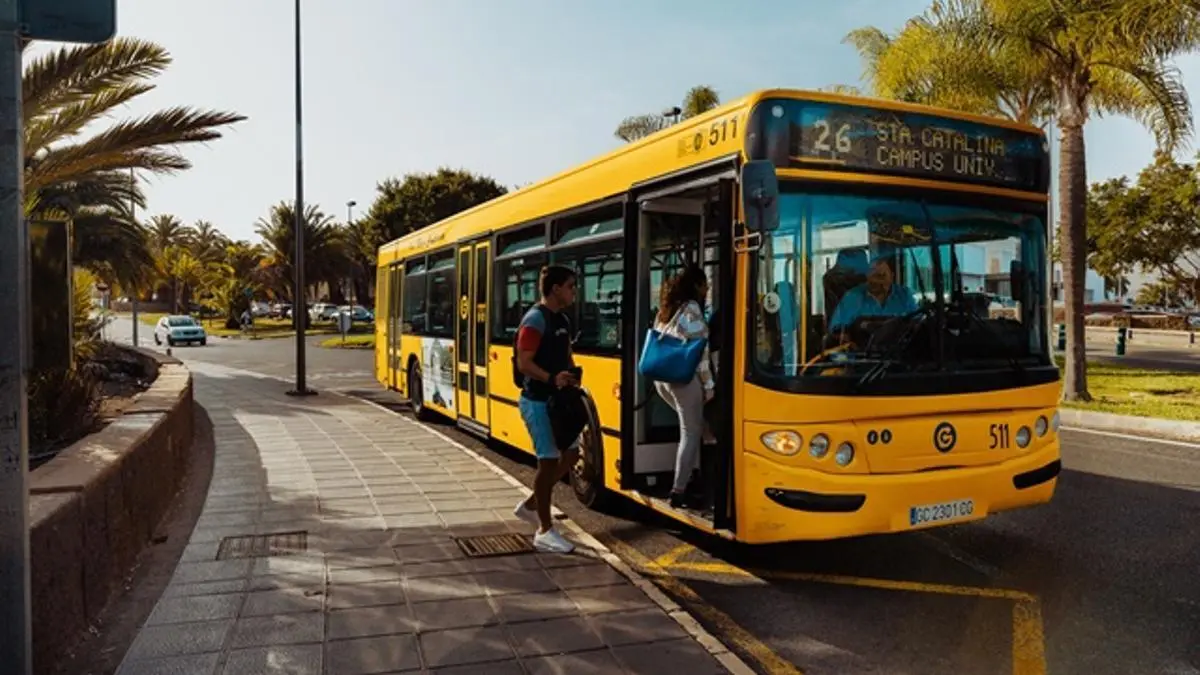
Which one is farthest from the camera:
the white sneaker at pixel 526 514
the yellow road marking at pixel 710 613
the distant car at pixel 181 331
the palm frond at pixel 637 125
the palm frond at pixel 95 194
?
the distant car at pixel 181 331

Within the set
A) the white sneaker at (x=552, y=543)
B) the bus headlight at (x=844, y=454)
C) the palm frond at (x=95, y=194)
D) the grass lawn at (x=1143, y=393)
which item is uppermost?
the palm frond at (x=95, y=194)

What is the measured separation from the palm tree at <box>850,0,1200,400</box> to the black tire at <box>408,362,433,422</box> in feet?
37.5

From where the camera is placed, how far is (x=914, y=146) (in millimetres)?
5523

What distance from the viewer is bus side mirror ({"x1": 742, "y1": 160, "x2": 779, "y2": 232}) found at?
4969mm

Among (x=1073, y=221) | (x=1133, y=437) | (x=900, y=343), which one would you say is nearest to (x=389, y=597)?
(x=900, y=343)

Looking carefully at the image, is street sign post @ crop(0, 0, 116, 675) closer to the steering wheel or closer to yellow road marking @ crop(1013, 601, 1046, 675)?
the steering wheel

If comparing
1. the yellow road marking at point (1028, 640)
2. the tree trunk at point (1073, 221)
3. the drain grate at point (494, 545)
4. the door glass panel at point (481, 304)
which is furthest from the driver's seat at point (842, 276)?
the tree trunk at point (1073, 221)

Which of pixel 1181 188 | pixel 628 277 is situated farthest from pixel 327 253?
pixel 628 277

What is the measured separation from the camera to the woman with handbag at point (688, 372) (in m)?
5.98

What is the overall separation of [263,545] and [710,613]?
321 cm

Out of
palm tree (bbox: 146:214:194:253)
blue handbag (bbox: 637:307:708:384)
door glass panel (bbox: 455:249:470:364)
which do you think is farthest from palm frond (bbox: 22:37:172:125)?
palm tree (bbox: 146:214:194:253)

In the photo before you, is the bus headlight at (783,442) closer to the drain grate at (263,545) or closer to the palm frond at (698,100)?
the drain grate at (263,545)

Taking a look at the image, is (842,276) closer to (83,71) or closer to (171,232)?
(83,71)

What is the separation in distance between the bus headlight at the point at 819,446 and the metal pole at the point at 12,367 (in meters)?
3.86
